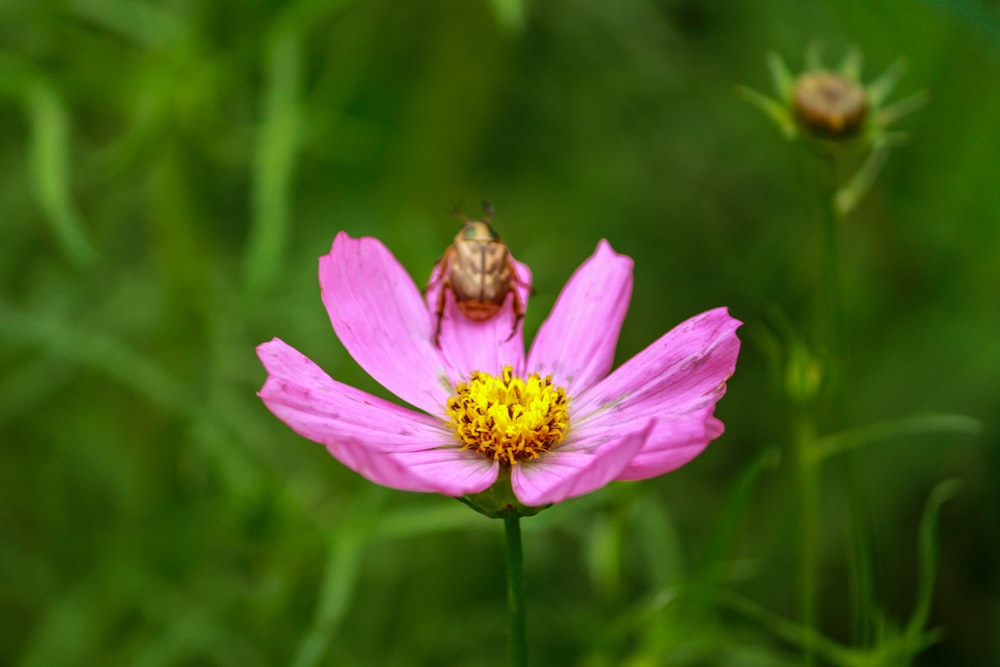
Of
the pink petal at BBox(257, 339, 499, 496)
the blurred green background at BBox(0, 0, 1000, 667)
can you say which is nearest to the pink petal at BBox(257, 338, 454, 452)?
the pink petal at BBox(257, 339, 499, 496)

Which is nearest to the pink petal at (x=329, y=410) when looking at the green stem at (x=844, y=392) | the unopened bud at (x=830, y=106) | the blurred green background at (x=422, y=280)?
the blurred green background at (x=422, y=280)

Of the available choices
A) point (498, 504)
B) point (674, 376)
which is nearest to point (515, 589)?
point (498, 504)

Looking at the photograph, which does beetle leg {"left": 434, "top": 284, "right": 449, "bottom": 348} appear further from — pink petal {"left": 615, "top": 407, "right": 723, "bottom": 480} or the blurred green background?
pink petal {"left": 615, "top": 407, "right": 723, "bottom": 480}

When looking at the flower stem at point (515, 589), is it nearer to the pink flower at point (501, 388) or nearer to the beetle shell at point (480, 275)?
the pink flower at point (501, 388)

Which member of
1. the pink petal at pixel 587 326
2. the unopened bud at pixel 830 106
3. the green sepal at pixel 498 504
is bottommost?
the green sepal at pixel 498 504

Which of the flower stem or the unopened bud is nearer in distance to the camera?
the flower stem

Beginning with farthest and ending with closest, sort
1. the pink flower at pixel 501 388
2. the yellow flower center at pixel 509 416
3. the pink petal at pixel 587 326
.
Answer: the pink petal at pixel 587 326
the yellow flower center at pixel 509 416
the pink flower at pixel 501 388

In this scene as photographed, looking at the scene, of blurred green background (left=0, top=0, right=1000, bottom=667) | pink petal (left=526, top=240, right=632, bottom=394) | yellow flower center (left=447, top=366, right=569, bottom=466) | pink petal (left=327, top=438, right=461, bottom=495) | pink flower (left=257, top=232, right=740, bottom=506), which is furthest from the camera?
blurred green background (left=0, top=0, right=1000, bottom=667)

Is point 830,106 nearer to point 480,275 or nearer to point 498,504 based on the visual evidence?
point 480,275
